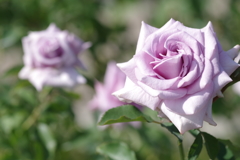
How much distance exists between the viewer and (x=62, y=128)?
5.36 ft

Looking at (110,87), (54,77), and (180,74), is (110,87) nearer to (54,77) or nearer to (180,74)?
(54,77)

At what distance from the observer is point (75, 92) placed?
1.51 metres

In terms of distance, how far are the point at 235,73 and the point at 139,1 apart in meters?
1.65

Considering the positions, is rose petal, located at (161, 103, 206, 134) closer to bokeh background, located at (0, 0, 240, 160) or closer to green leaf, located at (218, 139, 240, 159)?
green leaf, located at (218, 139, 240, 159)

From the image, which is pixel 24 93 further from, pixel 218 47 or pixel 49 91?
pixel 218 47

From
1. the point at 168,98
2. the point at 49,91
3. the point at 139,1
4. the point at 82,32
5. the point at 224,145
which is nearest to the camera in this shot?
the point at 168,98

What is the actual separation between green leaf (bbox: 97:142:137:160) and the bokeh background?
375 mm

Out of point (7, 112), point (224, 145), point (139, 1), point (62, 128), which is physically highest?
point (224, 145)

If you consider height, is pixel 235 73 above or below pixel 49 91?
above

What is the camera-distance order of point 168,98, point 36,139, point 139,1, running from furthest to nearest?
1. point 139,1
2. point 36,139
3. point 168,98

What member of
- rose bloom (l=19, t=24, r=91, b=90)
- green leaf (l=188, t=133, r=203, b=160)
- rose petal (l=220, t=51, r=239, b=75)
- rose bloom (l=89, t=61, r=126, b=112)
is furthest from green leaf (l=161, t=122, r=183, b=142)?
rose bloom (l=89, t=61, r=126, b=112)

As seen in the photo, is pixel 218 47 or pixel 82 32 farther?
pixel 82 32

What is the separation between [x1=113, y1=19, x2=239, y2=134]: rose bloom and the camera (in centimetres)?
63

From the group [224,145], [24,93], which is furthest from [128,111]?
[24,93]
